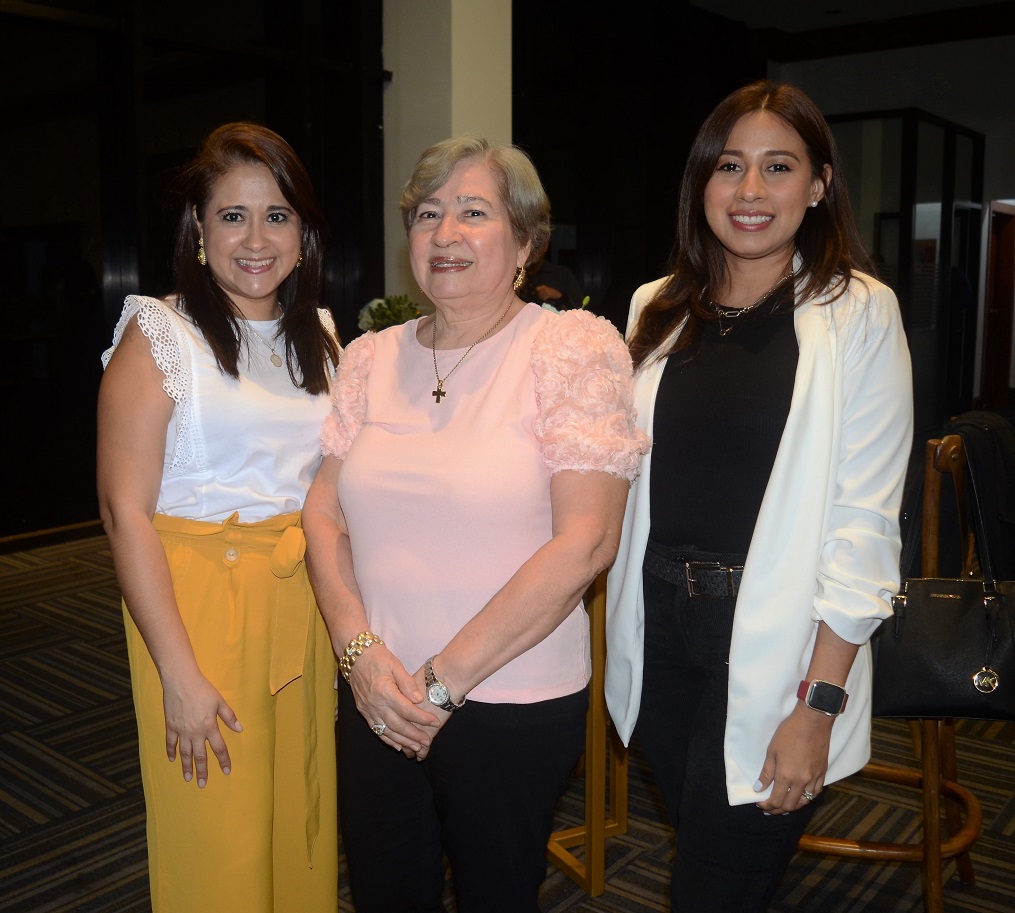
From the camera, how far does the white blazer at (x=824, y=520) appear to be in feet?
4.89

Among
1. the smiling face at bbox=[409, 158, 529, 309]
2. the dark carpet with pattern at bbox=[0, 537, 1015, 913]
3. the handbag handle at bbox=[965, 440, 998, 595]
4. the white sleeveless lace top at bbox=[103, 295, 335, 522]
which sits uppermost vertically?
the smiling face at bbox=[409, 158, 529, 309]

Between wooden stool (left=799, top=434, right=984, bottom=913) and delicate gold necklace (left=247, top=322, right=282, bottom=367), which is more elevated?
delicate gold necklace (left=247, top=322, right=282, bottom=367)

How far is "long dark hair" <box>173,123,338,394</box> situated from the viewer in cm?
180

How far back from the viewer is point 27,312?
19.1 feet

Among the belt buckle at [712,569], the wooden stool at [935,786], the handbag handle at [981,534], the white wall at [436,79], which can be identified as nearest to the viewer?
the belt buckle at [712,569]

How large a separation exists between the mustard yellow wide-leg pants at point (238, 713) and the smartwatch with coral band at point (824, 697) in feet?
2.89

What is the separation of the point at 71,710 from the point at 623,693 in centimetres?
273

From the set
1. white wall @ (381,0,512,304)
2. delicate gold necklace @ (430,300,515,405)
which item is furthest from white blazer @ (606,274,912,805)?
white wall @ (381,0,512,304)

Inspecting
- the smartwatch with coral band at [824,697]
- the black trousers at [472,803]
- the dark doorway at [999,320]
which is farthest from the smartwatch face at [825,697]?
the dark doorway at [999,320]

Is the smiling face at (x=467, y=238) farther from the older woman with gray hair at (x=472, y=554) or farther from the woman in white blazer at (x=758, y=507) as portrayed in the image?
the woman in white blazer at (x=758, y=507)

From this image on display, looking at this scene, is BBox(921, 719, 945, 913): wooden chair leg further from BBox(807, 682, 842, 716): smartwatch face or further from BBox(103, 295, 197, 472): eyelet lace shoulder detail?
BBox(103, 295, 197, 472): eyelet lace shoulder detail

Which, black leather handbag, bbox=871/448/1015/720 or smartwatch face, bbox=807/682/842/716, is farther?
black leather handbag, bbox=871/448/1015/720

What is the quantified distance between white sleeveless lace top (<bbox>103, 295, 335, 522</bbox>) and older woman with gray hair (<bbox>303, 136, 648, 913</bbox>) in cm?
16

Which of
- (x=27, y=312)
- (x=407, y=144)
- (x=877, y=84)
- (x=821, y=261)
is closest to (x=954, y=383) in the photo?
(x=877, y=84)
